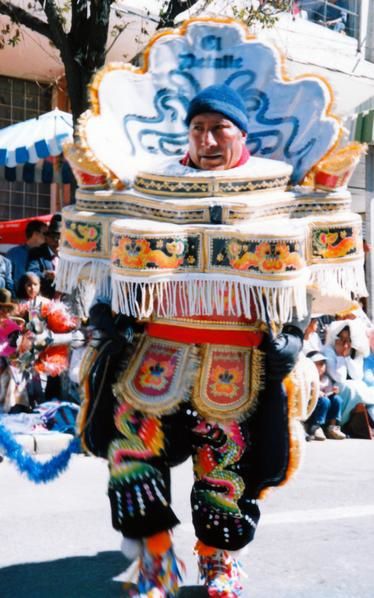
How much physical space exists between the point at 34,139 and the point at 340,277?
742cm

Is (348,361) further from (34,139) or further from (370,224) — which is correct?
(370,224)

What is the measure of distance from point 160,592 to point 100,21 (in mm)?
6201

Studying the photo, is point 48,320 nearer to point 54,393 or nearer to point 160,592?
point 160,592

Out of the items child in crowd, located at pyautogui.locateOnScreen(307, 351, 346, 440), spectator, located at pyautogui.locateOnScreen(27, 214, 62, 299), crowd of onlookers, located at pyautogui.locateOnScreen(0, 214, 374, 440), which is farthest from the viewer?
child in crowd, located at pyautogui.locateOnScreen(307, 351, 346, 440)

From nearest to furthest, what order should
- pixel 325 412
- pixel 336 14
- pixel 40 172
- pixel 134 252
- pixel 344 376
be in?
1. pixel 134 252
2. pixel 325 412
3. pixel 344 376
4. pixel 40 172
5. pixel 336 14

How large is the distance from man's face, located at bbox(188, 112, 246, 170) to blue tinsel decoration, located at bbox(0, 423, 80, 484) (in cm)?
126

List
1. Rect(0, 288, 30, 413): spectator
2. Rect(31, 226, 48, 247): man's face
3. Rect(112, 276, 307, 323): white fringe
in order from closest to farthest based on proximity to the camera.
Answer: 1. Rect(112, 276, 307, 323): white fringe
2. Rect(0, 288, 30, 413): spectator
3. Rect(31, 226, 48, 247): man's face

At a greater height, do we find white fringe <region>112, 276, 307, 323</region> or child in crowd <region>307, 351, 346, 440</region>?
white fringe <region>112, 276, 307, 323</region>

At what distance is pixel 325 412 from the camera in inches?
350

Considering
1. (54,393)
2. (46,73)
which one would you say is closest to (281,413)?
(54,393)

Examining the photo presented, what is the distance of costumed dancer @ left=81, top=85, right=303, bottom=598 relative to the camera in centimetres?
339

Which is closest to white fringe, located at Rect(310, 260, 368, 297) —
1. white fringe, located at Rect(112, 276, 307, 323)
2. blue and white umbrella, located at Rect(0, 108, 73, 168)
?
white fringe, located at Rect(112, 276, 307, 323)

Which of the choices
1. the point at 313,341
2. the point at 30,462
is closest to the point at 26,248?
the point at 313,341

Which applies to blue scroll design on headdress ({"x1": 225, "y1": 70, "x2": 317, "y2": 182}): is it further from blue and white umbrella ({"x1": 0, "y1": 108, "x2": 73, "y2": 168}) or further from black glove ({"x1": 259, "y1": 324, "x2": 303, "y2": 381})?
blue and white umbrella ({"x1": 0, "y1": 108, "x2": 73, "y2": 168})
